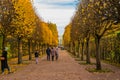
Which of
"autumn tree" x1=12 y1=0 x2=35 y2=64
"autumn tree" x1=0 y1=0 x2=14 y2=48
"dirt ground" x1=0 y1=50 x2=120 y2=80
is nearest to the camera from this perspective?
"dirt ground" x1=0 y1=50 x2=120 y2=80

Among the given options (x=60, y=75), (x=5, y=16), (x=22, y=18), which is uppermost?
(x=22, y=18)

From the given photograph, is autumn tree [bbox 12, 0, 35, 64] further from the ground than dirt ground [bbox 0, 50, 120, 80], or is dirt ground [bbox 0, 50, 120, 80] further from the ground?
autumn tree [bbox 12, 0, 35, 64]

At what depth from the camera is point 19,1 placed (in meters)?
39.2

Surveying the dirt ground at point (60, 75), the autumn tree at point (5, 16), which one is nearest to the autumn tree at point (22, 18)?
the autumn tree at point (5, 16)

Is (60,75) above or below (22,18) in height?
below

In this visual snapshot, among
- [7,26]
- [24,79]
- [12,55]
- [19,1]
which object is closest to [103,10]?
[24,79]

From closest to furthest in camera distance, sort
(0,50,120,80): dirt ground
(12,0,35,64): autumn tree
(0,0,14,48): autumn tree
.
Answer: (0,50,120,80): dirt ground → (0,0,14,48): autumn tree → (12,0,35,64): autumn tree

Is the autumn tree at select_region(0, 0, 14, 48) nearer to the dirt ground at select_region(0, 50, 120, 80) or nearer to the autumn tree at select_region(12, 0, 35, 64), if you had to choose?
the autumn tree at select_region(12, 0, 35, 64)

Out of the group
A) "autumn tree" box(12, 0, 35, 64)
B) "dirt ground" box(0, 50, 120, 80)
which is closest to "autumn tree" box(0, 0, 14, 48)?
"autumn tree" box(12, 0, 35, 64)

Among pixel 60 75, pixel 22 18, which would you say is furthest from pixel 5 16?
pixel 60 75

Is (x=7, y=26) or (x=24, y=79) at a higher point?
(x=7, y=26)

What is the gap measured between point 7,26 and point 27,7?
7915 millimetres

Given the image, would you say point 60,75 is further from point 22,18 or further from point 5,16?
point 22,18

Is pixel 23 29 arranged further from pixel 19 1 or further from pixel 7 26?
pixel 7 26
